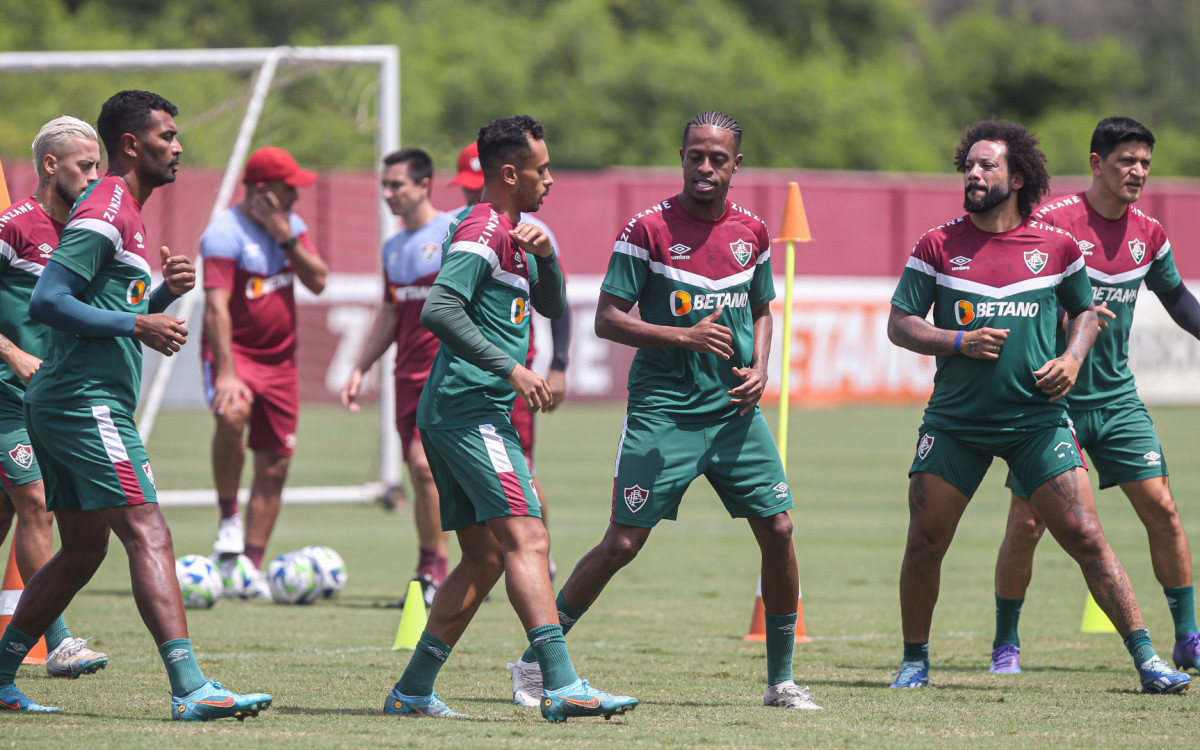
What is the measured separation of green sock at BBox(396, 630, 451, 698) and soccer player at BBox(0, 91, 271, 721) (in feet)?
1.89

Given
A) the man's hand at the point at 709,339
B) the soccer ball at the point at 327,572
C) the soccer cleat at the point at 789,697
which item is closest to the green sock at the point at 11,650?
the man's hand at the point at 709,339

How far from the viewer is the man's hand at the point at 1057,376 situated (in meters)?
6.42

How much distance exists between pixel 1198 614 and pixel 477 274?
17.1ft

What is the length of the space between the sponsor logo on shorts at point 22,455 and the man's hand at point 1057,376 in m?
4.22

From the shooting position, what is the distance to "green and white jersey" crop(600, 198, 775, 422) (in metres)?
6.18

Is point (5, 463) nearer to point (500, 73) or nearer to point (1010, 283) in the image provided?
point (1010, 283)

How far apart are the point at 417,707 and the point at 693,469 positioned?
4.56 feet

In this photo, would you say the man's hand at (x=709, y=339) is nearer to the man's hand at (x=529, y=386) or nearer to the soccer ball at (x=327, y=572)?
the man's hand at (x=529, y=386)

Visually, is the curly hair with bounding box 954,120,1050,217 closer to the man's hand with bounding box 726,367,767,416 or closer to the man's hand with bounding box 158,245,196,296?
the man's hand with bounding box 726,367,767,416

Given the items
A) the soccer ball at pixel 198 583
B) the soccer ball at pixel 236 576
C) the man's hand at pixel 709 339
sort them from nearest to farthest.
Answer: the man's hand at pixel 709 339 < the soccer ball at pixel 198 583 < the soccer ball at pixel 236 576

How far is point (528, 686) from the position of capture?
6.17 meters

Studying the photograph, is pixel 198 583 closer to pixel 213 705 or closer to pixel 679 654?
pixel 679 654

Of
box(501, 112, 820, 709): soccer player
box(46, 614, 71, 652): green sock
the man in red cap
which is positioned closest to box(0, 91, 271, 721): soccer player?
box(46, 614, 71, 652): green sock

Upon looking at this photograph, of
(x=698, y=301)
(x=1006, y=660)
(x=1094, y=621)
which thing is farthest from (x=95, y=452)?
(x=1094, y=621)
